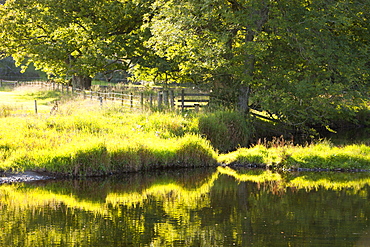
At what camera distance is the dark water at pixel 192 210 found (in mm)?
11836

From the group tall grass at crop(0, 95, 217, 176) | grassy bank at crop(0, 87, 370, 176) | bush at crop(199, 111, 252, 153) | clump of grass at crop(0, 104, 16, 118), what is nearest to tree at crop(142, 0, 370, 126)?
bush at crop(199, 111, 252, 153)

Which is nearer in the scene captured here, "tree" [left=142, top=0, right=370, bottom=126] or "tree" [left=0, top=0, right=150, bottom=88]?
"tree" [left=142, top=0, right=370, bottom=126]

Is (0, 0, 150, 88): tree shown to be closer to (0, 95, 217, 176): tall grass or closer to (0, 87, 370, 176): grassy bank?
(0, 87, 370, 176): grassy bank

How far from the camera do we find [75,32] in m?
34.7

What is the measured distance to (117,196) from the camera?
16438 millimetres

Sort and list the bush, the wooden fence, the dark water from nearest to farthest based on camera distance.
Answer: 1. the dark water
2. the bush
3. the wooden fence

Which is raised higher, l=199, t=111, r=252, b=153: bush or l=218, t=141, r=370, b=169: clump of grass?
l=199, t=111, r=252, b=153: bush

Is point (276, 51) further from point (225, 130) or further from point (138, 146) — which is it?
point (138, 146)

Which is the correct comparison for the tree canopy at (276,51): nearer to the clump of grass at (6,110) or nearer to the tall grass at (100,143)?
the tall grass at (100,143)

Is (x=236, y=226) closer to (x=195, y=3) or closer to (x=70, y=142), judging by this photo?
(x=70, y=142)

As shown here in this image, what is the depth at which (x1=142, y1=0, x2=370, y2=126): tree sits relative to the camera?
25828 mm

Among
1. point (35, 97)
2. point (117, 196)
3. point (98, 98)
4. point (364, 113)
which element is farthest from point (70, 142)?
point (35, 97)

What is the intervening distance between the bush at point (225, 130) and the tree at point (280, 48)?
5.64 feet

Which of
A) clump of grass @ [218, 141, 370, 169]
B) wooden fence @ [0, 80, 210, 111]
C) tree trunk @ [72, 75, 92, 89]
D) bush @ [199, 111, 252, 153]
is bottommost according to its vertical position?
clump of grass @ [218, 141, 370, 169]
